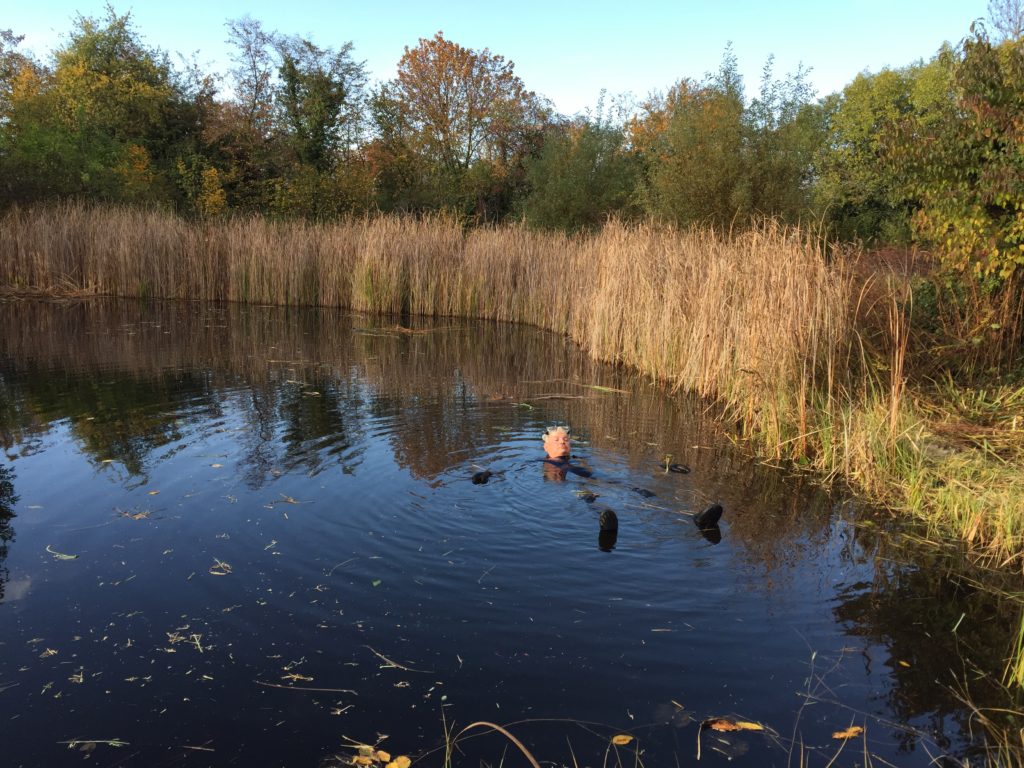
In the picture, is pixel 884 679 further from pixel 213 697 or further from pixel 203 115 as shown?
pixel 203 115

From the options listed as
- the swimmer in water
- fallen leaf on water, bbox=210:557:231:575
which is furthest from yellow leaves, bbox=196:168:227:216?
fallen leaf on water, bbox=210:557:231:575

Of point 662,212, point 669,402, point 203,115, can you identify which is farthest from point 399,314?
point 203,115

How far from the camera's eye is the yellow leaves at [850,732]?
118 inches

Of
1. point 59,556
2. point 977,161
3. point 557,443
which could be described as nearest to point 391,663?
point 59,556

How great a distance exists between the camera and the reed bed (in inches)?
233

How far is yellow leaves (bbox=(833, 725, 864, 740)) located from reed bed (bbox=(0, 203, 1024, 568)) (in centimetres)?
222

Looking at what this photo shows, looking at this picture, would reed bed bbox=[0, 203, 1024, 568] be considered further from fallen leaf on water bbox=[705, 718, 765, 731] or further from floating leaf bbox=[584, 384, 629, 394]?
fallen leaf on water bbox=[705, 718, 765, 731]

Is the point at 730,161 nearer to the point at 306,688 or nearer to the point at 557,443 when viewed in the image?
the point at 557,443

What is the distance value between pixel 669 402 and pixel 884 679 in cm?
567

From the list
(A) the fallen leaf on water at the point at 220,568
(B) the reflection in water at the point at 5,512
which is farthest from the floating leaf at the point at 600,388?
(B) the reflection in water at the point at 5,512

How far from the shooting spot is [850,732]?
3.01 meters

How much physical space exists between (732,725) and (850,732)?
1.51 feet

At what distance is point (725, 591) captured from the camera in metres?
4.16

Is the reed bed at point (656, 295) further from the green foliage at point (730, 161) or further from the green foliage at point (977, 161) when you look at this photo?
the green foliage at point (730, 161)
